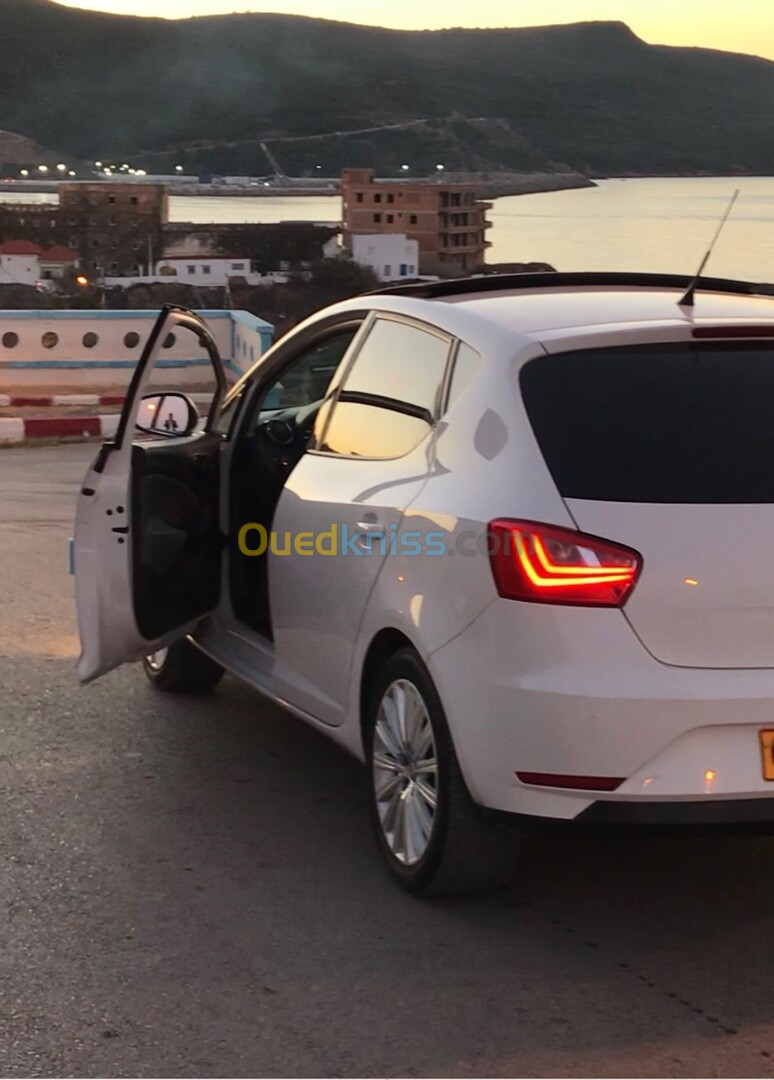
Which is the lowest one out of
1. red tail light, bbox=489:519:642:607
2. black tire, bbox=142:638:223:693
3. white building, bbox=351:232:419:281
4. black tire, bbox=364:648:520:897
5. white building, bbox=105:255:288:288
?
white building, bbox=105:255:288:288

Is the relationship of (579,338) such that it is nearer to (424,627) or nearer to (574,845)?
(424,627)

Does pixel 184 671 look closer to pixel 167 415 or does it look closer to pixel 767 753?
pixel 167 415

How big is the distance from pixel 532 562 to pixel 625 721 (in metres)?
0.40

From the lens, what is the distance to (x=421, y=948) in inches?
145

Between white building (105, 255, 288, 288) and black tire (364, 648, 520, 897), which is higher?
black tire (364, 648, 520, 897)

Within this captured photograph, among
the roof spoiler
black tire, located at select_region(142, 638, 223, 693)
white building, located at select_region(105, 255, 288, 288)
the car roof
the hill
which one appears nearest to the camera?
the car roof

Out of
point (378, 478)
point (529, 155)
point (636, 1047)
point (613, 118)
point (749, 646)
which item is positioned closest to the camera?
point (636, 1047)

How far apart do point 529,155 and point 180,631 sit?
149843 mm

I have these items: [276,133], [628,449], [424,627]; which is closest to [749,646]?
[628,449]

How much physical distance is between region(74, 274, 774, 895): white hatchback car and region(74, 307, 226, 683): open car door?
0.13 feet

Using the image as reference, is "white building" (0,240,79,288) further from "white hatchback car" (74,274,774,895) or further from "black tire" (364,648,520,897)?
"black tire" (364,648,520,897)

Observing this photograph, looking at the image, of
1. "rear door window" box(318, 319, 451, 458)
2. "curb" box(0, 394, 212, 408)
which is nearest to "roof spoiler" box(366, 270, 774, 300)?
"rear door window" box(318, 319, 451, 458)

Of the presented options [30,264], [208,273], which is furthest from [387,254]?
[30,264]

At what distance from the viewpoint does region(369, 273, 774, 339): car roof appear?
3.86 m
